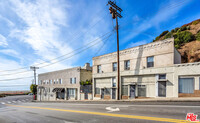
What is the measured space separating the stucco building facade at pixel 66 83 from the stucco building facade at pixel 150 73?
6.23 metres

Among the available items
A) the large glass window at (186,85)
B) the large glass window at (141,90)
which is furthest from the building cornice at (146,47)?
the large glass window at (141,90)

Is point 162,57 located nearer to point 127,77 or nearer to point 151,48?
point 151,48

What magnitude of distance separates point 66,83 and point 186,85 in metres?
27.2

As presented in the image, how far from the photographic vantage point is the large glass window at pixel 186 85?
1430cm

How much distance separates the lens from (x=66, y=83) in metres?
33.2

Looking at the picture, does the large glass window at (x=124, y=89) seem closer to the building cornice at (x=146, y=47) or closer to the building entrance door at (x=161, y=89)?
the building entrance door at (x=161, y=89)

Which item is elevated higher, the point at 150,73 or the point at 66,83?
the point at 150,73

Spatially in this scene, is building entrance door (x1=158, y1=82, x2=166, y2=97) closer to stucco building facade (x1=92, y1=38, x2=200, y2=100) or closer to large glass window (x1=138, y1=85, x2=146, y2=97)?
stucco building facade (x1=92, y1=38, x2=200, y2=100)

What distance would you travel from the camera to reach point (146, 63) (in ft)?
60.2

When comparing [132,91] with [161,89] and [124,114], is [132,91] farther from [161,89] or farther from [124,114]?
[124,114]

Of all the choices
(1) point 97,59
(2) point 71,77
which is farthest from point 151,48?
(2) point 71,77

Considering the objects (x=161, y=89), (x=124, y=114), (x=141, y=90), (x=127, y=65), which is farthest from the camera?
(x=127, y=65)

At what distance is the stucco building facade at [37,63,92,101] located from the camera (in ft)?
96.1

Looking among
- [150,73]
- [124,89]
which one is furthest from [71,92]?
[150,73]
